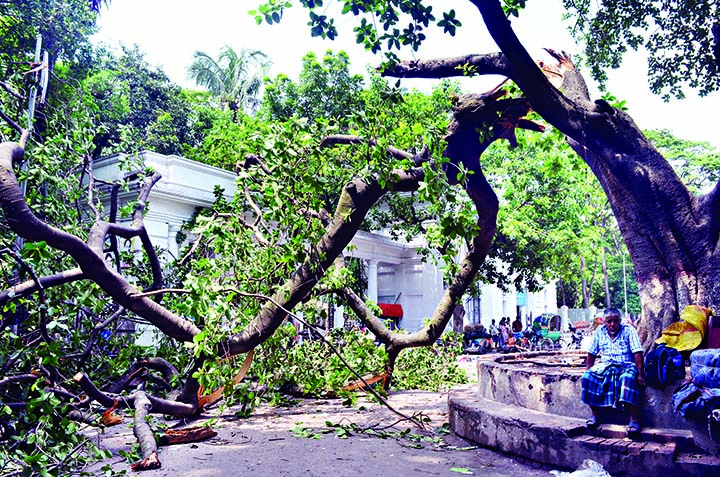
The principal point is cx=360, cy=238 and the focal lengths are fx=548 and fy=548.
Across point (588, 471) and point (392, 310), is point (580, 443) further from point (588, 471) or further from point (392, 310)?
point (392, 310)

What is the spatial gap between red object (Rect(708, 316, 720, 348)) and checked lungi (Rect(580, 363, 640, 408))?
807mm

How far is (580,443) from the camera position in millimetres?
4613

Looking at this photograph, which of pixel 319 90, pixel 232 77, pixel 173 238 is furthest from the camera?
pixel 232 77

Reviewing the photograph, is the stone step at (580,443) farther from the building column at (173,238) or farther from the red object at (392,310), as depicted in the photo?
the red object at (392,310)

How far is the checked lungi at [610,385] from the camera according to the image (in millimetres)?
4610

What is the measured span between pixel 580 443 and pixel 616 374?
0.68 meters

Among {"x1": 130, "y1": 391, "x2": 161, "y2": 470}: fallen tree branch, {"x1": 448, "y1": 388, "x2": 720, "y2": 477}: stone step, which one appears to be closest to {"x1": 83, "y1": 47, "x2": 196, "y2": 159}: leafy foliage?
{"x1": 130, "y1": 391, "x2": 161, "y2": 470}: fallen tree branch

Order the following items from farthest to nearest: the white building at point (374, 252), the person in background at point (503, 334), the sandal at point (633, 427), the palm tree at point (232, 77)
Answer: the palm tree at point (232, 77)
the person in background at point (503, 334)
the white building at point (374, 252)
the sandal at point (633, 427)

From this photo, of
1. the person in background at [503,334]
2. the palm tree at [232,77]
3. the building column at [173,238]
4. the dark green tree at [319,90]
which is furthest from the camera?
the palm tree at [232,77]

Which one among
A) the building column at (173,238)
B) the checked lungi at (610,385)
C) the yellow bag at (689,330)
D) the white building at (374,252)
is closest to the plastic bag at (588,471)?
the checked lungi at (610,385)

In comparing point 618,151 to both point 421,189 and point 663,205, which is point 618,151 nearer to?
point 663,205

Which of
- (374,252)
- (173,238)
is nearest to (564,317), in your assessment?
(374,252)

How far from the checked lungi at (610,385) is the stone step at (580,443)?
0.24 meters

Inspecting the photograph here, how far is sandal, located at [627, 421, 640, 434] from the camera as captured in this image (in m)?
4.52
